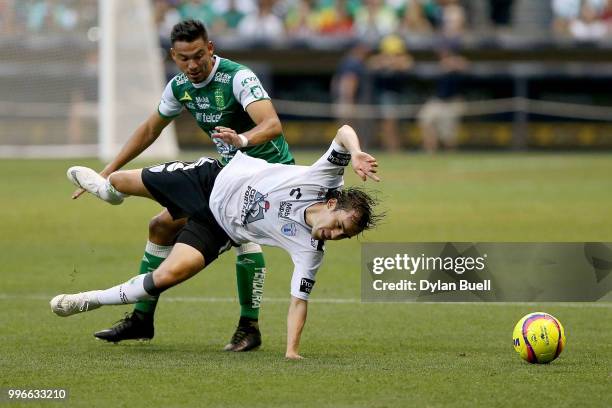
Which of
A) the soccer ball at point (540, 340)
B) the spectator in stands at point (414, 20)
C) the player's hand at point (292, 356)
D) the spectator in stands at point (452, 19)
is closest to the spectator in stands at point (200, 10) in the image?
the spectator in stands at point (414, 20)

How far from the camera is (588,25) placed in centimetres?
3062

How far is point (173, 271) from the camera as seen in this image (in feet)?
24.9

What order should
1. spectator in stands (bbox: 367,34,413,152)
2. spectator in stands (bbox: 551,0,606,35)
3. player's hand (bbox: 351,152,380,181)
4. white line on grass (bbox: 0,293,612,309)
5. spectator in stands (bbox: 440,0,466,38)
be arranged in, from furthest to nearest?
spectator in stands (bbox: 551,0,606,35)
spectator in stands (bbox: 440,0,466,38)
spectator in stands (bbox: 367,34,413,152)
white line on grass (bbox: 0,293,612,309)
player's hand (bbox: 351,152,380,181)

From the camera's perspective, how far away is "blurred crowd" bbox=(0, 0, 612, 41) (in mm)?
30609

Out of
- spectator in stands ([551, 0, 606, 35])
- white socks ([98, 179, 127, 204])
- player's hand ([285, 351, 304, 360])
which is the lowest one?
player's hand ([285, 351, 304, 360])

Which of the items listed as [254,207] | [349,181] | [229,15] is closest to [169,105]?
[254,207]

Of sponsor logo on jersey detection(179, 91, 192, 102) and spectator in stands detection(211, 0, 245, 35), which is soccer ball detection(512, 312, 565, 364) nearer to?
sponsor logo on jersey detection(179, 91, 192, 102)

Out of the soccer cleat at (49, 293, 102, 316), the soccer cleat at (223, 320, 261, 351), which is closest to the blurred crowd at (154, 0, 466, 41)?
the soccer cleat at (223, 320, 261, 351)

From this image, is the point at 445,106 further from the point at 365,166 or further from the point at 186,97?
the point at 365,166

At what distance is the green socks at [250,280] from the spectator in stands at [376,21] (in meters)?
22.6

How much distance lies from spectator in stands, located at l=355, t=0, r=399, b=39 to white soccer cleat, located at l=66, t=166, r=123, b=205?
22.8m

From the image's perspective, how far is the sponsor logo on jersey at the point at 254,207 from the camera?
773 centimetres

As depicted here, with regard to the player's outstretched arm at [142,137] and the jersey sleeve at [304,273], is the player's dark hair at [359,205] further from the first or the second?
the player's outstretched arm at [142,137]

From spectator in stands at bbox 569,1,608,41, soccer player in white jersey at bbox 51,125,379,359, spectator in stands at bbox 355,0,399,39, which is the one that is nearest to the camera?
soccer player in white jersey at bbox 51,125,379,359
